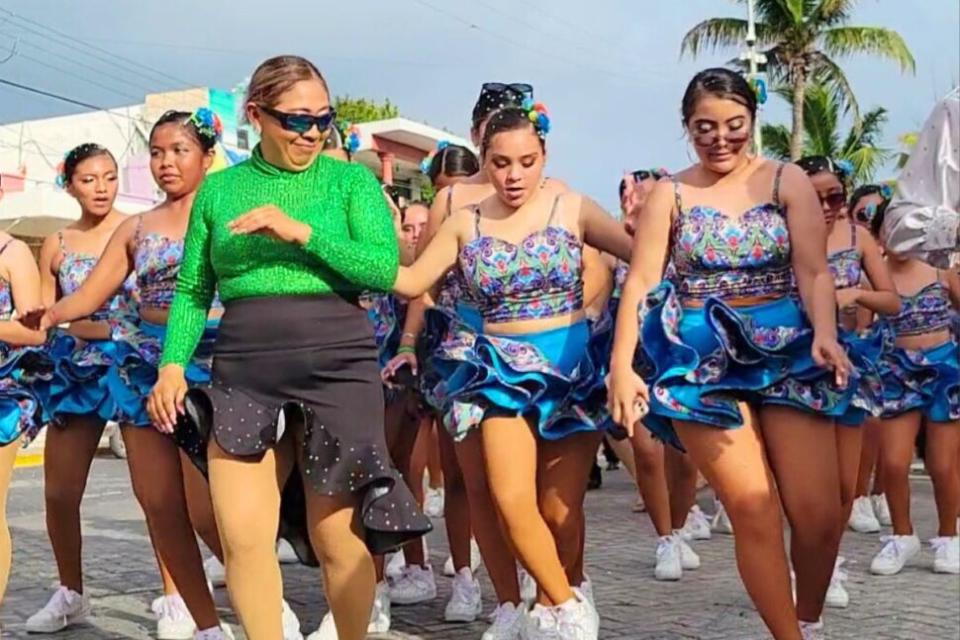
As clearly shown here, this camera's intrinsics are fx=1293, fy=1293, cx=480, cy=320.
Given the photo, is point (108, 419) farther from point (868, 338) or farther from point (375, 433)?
point (868, 338)

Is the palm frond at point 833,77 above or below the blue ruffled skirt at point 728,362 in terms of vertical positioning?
above

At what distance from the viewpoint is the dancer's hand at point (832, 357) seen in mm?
4137

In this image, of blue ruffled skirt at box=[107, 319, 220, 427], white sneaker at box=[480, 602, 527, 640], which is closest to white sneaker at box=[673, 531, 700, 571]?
white sneaker at box=[480, 602, 527, 640]

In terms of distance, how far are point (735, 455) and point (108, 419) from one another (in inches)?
109

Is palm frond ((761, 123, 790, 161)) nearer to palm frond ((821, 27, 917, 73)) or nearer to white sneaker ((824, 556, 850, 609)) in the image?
palm frond ((821, 27, 917, 73))

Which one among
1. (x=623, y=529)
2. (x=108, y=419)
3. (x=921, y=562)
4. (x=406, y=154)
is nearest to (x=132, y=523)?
(x=623, y=529)

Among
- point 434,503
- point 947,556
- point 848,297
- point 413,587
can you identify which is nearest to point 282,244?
point 413,587

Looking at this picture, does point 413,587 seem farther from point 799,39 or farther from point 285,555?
point 799,39

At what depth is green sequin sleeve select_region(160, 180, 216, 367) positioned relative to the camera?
409 centimetres

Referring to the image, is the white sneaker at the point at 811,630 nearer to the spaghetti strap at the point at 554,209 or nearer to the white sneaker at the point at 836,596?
the white sneaker at the point at 836,596

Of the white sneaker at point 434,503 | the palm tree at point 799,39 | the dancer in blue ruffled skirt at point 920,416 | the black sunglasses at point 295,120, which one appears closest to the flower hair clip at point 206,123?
the black sunglasses at point 295,120

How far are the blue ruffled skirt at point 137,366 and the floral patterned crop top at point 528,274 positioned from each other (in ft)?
3.56

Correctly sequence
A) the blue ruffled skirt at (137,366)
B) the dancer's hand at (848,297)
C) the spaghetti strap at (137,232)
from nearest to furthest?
the blue ruffled skirt at (137,366), the spaghetti strap at (137,232), the dancer's hand at (848,297)

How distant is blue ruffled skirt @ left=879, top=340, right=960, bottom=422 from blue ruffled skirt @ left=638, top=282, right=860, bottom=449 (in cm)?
251
